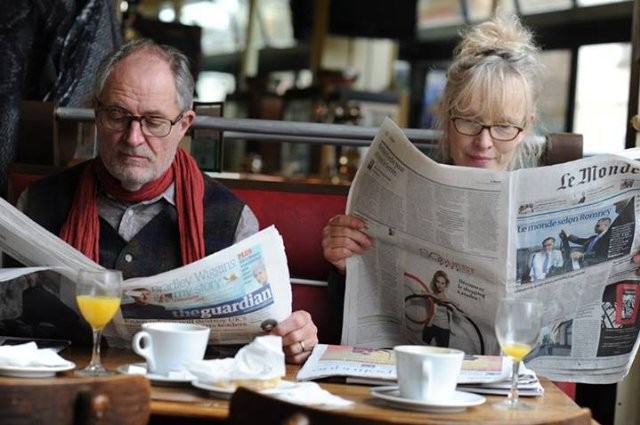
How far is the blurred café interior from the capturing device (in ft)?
9.64

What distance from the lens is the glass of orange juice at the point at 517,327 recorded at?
1.78 metres

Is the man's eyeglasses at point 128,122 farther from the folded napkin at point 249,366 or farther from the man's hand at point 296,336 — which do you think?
the folded napkin at point 249,366

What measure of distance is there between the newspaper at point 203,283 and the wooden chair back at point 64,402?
1.56 ft

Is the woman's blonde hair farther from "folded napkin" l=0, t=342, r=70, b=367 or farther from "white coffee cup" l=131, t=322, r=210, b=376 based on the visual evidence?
"folded napkin" l=0, t=342, r=70, b=367

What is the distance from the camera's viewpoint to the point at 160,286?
78.9 inches

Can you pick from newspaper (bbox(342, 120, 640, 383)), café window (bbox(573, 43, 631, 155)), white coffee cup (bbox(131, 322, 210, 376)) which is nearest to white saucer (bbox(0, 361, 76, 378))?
white coffee cup (bbox(131, 322, 210, 376))

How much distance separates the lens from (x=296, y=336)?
2.10 m

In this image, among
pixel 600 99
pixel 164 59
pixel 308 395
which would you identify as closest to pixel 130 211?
pixel 164 59

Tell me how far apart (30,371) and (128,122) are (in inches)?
30.3

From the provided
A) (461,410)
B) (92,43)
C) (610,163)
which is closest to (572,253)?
(610,163)

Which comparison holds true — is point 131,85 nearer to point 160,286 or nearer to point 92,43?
point 160,286

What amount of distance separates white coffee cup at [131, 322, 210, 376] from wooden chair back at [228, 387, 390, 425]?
0.35 m

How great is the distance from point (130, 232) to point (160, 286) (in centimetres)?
49

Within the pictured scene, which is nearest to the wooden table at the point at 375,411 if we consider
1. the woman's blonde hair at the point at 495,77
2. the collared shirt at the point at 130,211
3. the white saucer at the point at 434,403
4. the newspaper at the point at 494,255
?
the white saucer at the point at 434,403
